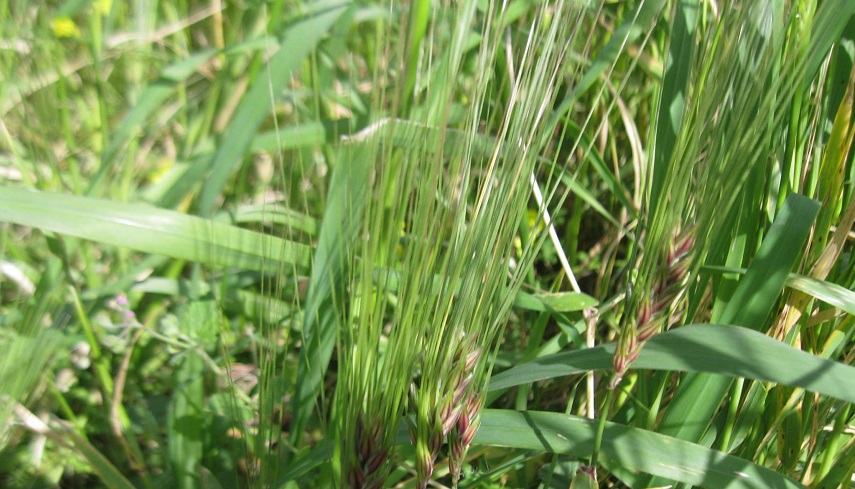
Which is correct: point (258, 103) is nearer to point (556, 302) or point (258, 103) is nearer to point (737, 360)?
point (556, 302)

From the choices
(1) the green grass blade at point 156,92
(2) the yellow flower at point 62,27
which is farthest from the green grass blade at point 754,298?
(2) the yellow flower at point 62,27

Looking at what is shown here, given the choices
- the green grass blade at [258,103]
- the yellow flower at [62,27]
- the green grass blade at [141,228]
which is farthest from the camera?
the yellow flower at [62,27]

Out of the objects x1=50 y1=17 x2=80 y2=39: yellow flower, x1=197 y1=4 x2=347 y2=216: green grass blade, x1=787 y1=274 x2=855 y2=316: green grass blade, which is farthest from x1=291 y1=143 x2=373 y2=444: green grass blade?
x1=50 y1=17 x2=80 y2=39: yellow flower

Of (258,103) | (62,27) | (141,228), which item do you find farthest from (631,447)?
(62,27)

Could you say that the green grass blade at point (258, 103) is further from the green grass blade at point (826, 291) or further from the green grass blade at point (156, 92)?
the green grass blade at point (826, 291)

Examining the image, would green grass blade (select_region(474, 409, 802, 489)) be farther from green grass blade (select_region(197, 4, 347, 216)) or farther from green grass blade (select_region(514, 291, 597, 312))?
green grass blade (select_region(197, 4, 347, 216))

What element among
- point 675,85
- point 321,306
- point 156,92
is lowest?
point 321,306

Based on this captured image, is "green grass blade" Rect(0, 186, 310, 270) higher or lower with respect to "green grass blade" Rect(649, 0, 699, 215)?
lower
